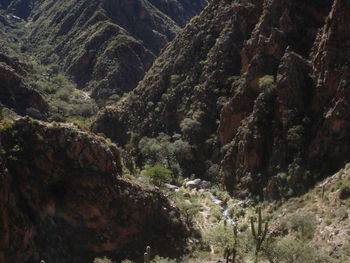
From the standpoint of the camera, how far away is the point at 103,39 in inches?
5782

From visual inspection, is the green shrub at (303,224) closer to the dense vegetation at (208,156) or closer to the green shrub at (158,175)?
the dense vegetation at (208,156)

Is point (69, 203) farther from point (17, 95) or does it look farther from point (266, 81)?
point (17, 95)

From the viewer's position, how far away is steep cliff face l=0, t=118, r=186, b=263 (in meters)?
29.3

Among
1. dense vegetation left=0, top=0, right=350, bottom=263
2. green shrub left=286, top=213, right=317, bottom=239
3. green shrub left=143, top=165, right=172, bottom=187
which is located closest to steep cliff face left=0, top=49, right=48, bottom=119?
dense vegetation left=0, top=0, right=350, bottom=263

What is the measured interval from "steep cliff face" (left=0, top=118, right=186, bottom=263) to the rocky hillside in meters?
17.0

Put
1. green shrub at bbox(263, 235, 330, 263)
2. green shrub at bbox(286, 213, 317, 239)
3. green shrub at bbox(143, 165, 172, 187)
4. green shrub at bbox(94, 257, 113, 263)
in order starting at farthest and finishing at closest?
A: green shrub at bbox(143, 165, 172, 187) < green shrub at bbox(286, 213, 317, 239) < green shrub at bbox(263, 235, 330, 263) < green shrub at bbox(94, 257, 113, 263)

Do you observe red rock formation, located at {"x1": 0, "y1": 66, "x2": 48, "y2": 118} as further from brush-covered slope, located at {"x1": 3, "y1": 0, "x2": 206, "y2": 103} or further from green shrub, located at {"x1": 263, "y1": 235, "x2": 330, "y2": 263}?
green shrub, located at {"x1": 263, "y1": 235, "x2": 330, "y2": 263}

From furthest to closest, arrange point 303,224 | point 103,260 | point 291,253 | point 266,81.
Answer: point 266,81 → point 303,224 → point 291,253 → point 103,260

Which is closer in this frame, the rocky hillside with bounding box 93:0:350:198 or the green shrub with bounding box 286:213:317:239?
the green shrub with bounding box 286:213:317:239

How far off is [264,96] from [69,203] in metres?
29.8

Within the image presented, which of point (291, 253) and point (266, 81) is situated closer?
point (291, 253)

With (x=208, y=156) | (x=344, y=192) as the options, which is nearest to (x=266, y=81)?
(x=208, y=156)

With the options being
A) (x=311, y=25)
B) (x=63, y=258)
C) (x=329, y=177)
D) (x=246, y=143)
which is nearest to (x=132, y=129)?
(x=246, y=143)

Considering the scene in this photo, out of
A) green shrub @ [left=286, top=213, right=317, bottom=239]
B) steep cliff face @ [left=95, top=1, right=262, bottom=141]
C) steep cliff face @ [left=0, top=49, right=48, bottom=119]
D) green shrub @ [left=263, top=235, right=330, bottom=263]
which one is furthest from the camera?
steep cliff face @ [left=0, top=49, right=48, bottom=119]
